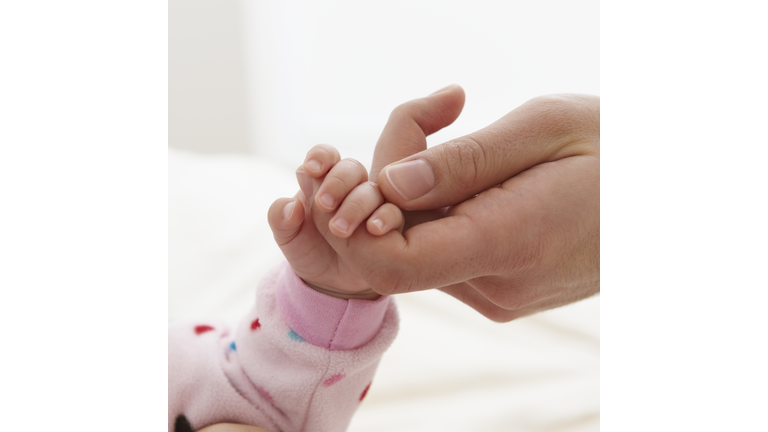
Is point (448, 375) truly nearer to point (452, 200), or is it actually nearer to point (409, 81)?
point (452, 200)

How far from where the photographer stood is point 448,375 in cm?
104

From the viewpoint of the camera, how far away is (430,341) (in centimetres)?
114

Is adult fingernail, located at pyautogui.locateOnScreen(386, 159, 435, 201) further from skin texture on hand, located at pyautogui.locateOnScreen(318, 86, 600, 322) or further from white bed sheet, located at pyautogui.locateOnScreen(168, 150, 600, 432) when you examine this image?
white bed sheet, located at pyautogui.locateOnScreen(168, 150, 600, 432)

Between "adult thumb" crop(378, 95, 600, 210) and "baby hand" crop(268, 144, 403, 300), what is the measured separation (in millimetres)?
26

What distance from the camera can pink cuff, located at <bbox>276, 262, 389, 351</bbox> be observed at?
0.73 meters

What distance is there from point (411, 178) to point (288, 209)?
166mm

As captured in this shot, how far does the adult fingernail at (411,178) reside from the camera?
0.52m

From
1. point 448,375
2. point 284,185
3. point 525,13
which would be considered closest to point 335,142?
point 284,185

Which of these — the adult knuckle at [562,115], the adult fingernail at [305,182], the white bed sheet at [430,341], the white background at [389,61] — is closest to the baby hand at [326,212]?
the adult fingernail at [305,182]

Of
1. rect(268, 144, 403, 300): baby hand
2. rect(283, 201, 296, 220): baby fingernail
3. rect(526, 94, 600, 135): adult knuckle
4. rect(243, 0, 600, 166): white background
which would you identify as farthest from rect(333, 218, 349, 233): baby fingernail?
rect(243, 0, 600, 166): white background

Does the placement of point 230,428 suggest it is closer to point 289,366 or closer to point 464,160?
point 289,366

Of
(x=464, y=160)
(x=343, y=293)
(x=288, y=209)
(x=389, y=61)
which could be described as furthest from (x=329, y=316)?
(x=389, y=61)

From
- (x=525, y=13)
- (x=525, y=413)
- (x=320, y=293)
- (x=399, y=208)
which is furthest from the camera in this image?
(x=525, y=13)

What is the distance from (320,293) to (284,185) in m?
1.06
